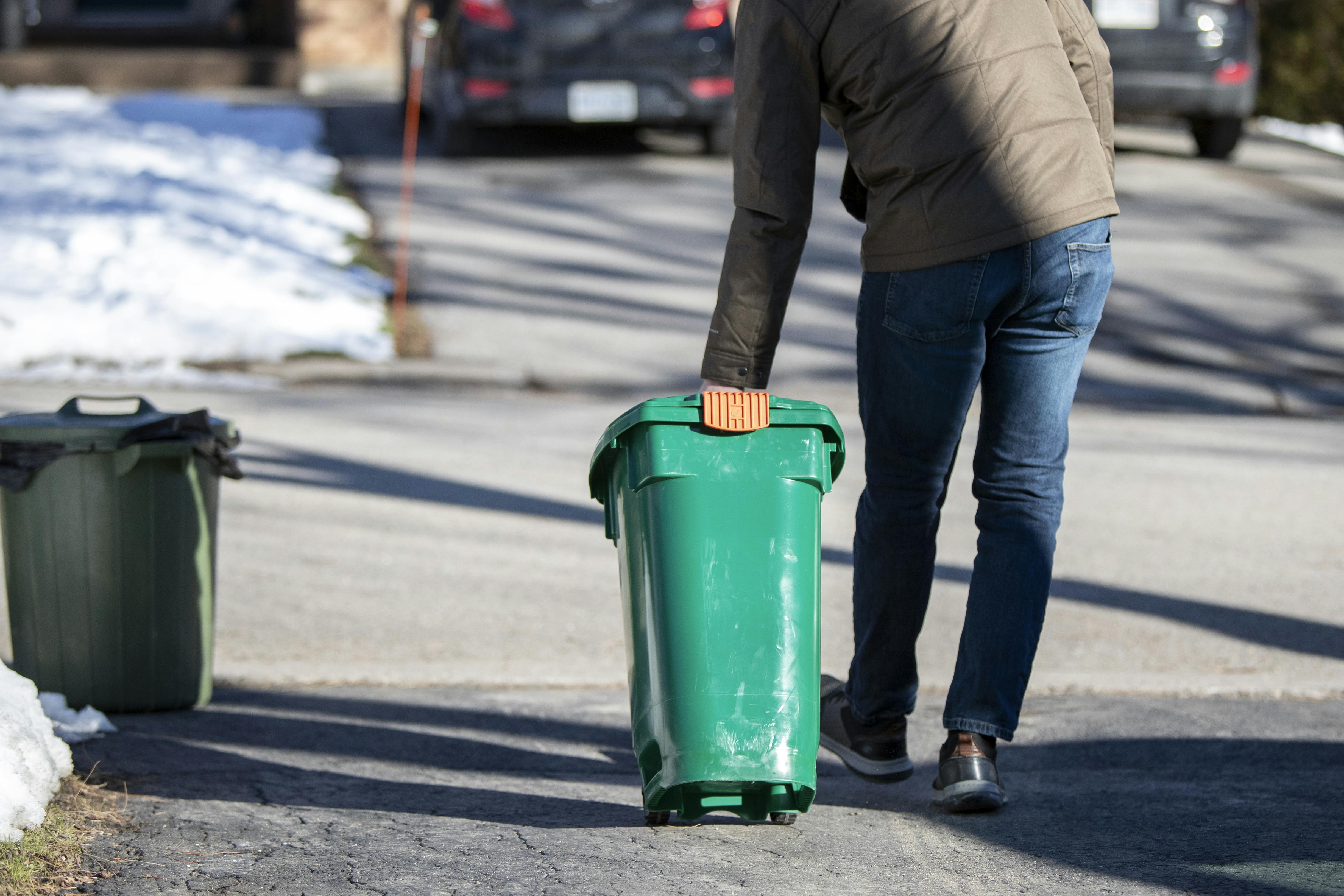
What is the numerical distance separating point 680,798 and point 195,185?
33.7ft

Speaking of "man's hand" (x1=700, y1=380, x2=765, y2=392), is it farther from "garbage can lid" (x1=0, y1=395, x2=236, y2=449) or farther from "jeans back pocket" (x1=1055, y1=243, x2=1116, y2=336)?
"garbage can lid" (x1=0, y1=395, x2=236, y2=449)

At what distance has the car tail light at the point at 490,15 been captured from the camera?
1205 cm

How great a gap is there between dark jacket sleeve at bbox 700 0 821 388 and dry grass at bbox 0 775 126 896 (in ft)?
4.66

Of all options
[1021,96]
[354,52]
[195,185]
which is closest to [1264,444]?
[1021,96]

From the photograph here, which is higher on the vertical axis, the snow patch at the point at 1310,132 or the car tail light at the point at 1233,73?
the car tail light at the point at 1233,73

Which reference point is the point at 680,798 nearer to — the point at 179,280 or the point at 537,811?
the point at 537,811

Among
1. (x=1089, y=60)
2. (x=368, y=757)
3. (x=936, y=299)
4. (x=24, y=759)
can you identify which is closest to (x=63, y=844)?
(x=24, y=759)

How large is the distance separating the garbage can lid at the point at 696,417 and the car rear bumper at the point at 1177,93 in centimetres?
1004

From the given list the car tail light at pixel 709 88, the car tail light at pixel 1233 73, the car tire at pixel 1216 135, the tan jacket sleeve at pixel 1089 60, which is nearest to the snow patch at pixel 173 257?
the car tail light at pixel 709 88

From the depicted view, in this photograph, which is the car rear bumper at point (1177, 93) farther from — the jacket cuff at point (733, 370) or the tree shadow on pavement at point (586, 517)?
the jacket cuff at point (733, 370)

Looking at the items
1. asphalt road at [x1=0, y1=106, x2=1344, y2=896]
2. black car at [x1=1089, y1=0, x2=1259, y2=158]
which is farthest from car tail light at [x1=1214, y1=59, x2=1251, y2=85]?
asphalt road at [x1=0, y1=106, x2=1344, y2=896]

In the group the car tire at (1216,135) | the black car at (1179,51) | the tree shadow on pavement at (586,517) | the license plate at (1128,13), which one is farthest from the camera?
the car tire at (1216,135)

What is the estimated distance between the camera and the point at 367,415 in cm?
746

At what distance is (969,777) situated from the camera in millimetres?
3066
